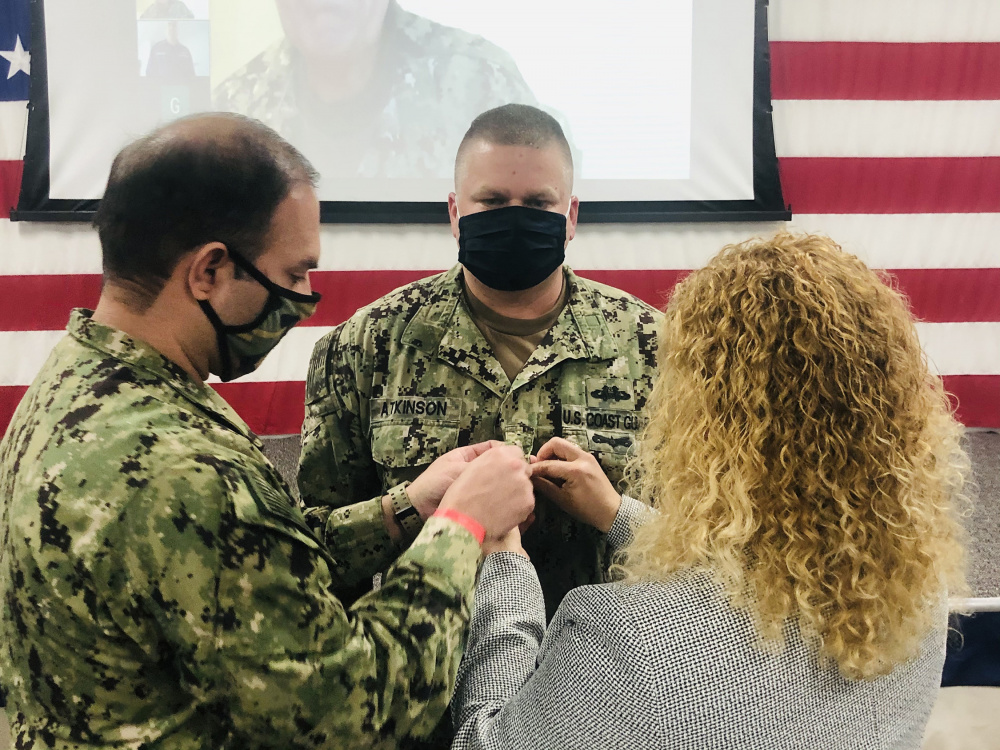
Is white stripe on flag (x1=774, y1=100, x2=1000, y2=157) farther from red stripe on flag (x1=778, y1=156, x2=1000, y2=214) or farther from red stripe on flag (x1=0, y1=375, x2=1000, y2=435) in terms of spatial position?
red stripe on flag (x1=0, y1=375, x2=1000, y2=435)

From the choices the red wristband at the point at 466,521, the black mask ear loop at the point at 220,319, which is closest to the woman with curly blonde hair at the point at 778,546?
the red wristband at the point at 466,521

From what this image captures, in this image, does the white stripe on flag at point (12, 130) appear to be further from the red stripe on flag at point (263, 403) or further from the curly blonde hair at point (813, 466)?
the curly blonde hair at point (813, 466)

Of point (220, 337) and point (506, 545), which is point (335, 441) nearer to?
point (506, 545)

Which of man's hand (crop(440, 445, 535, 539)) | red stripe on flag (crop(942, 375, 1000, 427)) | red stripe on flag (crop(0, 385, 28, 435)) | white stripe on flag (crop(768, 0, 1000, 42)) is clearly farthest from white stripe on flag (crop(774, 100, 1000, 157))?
red stripe on flag (crop(0, 385, 28, 435))

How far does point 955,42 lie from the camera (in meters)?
3.38

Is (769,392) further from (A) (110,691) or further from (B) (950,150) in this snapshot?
(B) (950,150)

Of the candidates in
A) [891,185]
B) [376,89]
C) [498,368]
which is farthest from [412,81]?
[891,185]

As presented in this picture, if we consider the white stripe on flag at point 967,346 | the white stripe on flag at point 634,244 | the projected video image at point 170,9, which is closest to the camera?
the projected video image at point 170,9

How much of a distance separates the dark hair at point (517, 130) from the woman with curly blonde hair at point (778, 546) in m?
0.65

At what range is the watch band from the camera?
132 centimetres

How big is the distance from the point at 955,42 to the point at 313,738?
154 inches

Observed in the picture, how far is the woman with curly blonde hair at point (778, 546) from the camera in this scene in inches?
32.5

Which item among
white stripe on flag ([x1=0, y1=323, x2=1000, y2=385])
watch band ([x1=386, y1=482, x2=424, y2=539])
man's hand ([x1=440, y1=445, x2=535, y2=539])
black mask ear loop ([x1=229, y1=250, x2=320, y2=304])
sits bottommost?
white stripe on flag ([x1=0, y1=323, x2=1000, y2=385])

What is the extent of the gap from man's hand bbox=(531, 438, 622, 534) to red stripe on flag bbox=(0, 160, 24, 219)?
2.92 m
